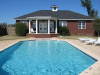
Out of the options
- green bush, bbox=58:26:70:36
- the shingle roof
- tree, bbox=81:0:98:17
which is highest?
tree, bbox=81:0:98:17

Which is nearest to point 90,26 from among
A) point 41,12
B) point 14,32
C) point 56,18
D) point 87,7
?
point 56,18

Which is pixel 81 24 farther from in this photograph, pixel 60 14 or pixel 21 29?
pixel 21 29

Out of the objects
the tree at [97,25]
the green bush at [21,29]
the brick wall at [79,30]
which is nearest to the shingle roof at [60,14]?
the brick wall at [79,30]

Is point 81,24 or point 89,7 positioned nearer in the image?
point 81,24

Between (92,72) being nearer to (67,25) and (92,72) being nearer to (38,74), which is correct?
(38,74)

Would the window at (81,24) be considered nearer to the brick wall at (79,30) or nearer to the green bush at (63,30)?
the brick wall at (79,30)

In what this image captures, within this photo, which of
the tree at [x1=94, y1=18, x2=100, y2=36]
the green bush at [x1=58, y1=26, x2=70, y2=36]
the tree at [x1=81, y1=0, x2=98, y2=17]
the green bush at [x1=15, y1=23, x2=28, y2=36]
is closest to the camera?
the tree at [x1=94, y1=18, x2=100, y2=36]

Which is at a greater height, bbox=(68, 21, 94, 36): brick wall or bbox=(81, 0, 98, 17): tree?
bbox=(81, 0, 98, 17): tree

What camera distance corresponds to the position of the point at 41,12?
43.5 m

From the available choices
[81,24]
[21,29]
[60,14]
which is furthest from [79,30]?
[21,29]

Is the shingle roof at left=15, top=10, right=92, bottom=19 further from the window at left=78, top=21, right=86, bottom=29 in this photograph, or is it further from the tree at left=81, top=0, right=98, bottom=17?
the tree at left=81, top=0, right=98, bottom=17

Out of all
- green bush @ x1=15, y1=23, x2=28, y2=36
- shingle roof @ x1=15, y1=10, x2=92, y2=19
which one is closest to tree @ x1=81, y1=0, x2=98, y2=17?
shingle roof @ x1=15, y1=10, x2=92, y2=19

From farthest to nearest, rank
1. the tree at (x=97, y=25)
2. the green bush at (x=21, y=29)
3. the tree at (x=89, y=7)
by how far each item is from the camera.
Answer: the tree at (x=89, y=7)
the green bush at (x=21, y=29)
the tree at (x=97, y=25)

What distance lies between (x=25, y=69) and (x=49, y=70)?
1.19 metres
